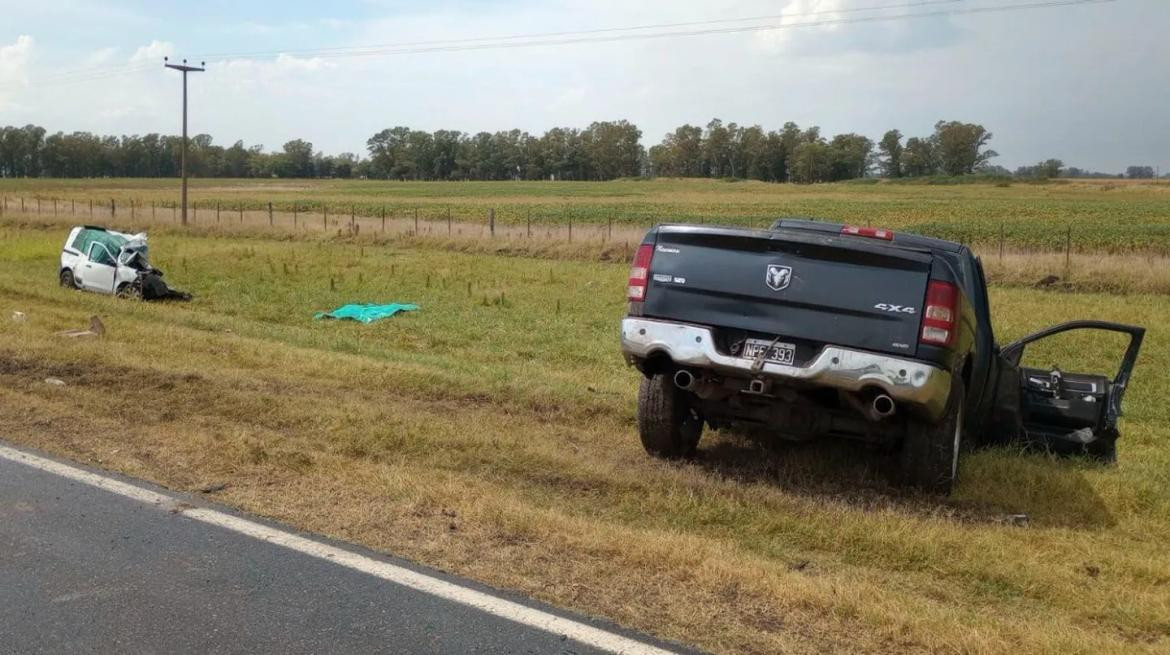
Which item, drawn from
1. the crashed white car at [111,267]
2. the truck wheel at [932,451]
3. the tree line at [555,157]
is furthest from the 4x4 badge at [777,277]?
the tree line at [555,157]

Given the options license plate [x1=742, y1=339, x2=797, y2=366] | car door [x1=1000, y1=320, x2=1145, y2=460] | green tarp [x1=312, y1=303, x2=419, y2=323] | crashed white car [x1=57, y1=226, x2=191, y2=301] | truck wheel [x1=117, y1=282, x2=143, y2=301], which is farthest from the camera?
crashed white car [x1=57, y1=226, x2=191, y2=301]

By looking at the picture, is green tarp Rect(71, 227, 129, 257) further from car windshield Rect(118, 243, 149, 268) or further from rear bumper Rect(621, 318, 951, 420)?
rear bumper Rect(621, 318, 951, 420)

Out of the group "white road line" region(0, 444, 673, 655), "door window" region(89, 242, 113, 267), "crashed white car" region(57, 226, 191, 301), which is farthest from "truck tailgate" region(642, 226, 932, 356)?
"door window" region(89, 242, 113, 267)

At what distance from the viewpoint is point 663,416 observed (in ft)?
22.0

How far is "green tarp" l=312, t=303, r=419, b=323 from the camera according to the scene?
1698cm

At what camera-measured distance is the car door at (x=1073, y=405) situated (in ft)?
24.6

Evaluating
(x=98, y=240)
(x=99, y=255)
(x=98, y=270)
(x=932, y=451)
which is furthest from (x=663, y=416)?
(x=98, y=240)

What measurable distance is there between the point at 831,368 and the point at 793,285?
0.54 metres

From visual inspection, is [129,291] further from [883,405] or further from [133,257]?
[883,405]

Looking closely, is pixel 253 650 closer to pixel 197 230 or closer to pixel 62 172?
pixel 197 230

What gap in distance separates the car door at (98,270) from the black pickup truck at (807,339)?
15537mm

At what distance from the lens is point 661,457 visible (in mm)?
6984

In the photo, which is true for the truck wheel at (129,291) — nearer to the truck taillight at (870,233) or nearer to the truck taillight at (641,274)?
the truck taillight at (641,274)

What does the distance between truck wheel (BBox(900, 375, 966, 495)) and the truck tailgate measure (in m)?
0.70
